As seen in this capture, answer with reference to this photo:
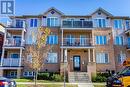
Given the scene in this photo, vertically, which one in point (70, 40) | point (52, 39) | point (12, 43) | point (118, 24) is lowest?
point (12, 43)

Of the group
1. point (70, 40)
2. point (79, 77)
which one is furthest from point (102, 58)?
point (79, 77)

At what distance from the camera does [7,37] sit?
3216cm

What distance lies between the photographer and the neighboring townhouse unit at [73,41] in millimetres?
31219

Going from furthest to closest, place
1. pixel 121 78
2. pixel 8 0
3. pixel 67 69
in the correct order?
pixel 67 69
pixel 8 0
pixel 121 78

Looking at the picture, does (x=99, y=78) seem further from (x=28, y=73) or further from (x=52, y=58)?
(x=28, y=73)

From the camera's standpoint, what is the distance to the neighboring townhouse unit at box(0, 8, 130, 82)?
3122 centimetres

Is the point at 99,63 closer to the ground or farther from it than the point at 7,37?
closer to the ground

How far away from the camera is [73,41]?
3203cm

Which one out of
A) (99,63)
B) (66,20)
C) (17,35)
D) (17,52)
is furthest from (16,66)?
(99,63)

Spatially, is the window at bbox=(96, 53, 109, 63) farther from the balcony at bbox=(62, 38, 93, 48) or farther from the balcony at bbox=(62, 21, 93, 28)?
the balcony at bbox=(62, 21, 93, 28)

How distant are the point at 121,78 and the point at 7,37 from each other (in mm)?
23624

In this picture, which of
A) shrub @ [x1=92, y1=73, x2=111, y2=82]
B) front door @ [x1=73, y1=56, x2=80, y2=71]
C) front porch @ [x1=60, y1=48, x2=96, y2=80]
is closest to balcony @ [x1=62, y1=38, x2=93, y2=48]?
front porch @ [x1=60, y1=48, x2=96, y2=80]

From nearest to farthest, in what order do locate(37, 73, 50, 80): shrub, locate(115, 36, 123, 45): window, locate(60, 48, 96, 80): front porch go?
locate(37, 73, 50, 80): shrub
locate(60, 48, 96, 80): front porch
locate(115, 36, 123, 45): window

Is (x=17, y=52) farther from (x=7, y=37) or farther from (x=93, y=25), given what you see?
(x=93, y=25)
